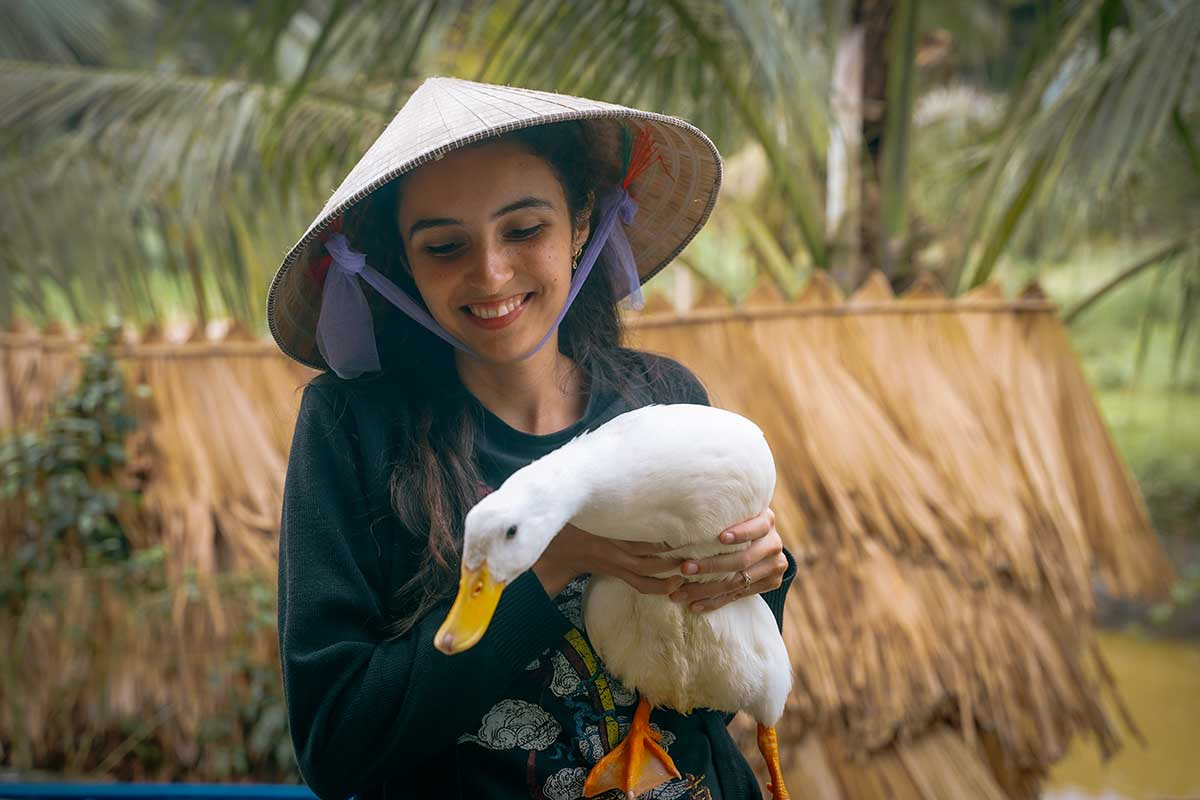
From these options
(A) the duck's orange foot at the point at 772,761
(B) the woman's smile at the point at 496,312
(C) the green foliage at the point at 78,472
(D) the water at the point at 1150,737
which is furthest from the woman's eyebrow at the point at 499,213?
(D) the water at the point at 1150,737

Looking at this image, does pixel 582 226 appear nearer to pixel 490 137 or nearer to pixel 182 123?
pixel 490 137

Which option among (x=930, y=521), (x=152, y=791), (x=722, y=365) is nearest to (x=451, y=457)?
(x=152, y=791)

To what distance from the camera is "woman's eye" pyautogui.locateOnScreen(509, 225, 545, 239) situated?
127cm

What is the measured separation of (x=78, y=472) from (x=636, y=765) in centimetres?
286

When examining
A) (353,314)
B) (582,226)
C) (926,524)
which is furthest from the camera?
(926,524)

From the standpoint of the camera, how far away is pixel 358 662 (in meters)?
1.14

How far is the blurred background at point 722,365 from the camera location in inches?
112

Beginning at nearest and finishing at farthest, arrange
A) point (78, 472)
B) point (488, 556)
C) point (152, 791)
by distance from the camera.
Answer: point (488, 556) < point (152, 791) < point (78, 472)

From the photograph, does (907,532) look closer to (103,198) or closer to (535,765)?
(535,765)

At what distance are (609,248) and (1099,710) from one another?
2.33 metres

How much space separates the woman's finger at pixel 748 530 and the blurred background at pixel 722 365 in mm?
1631

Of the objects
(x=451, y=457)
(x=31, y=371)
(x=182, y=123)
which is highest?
(x=182, y=123)

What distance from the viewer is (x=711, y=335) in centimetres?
306

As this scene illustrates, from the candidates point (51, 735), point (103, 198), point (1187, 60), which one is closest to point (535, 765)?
point (1187, 60)
